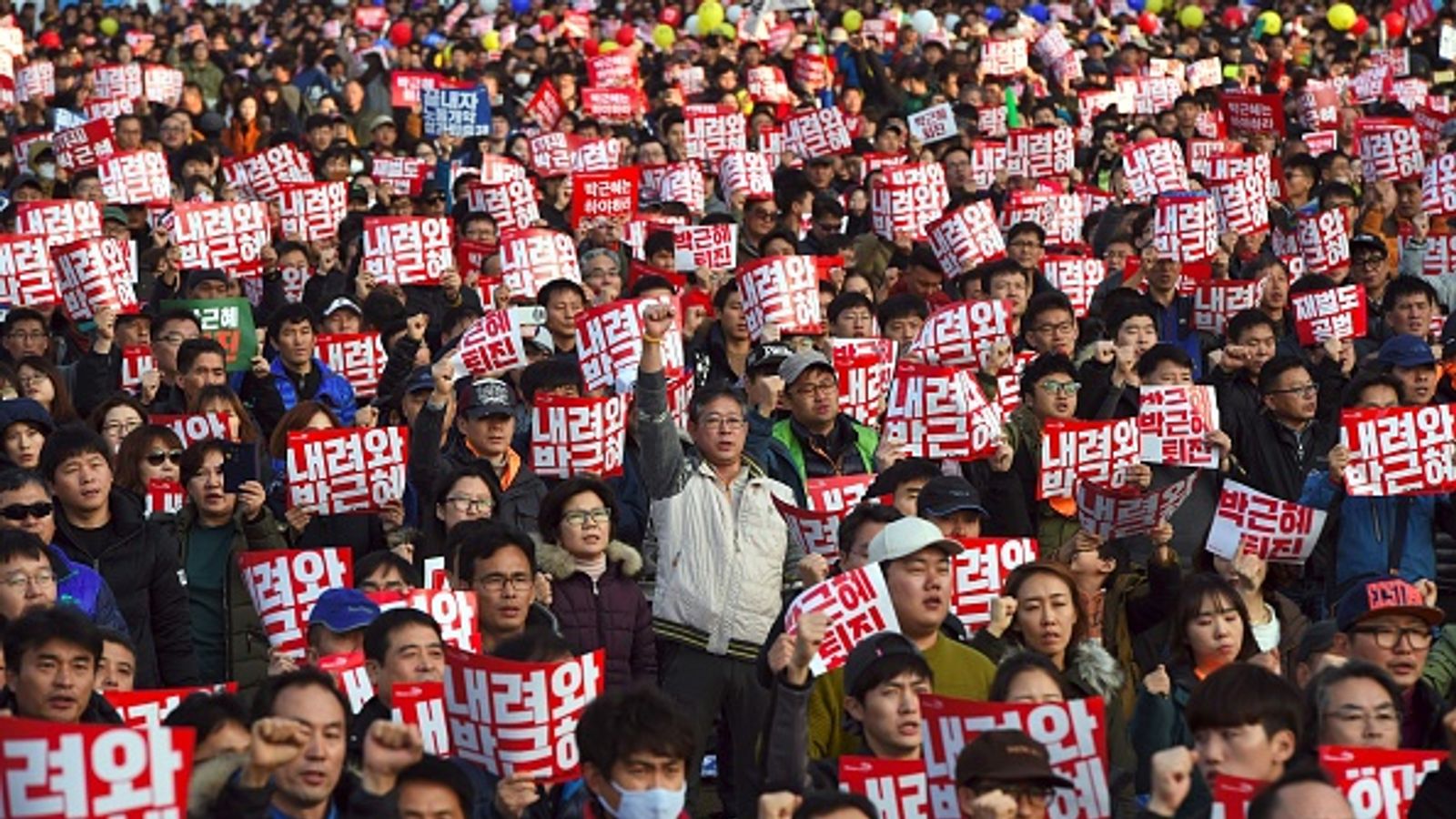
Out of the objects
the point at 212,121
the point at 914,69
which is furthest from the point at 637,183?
the point at 914,69

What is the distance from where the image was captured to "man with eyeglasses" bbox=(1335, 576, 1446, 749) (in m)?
8.31

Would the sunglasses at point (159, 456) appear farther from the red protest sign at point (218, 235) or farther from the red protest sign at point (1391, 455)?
the red protest sign at point (218, 235)

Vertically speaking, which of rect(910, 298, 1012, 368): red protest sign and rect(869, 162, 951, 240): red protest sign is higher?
rect(869, 162, 951, 240): red protest sign

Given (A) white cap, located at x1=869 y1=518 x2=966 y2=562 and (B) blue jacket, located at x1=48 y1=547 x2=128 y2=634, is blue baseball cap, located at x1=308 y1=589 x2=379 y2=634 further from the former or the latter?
(A) white cap, located at x1=869 y1=518 x2=966 y2=562

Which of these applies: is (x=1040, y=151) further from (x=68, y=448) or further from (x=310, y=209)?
(x=68, y=448)

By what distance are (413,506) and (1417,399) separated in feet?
11.8

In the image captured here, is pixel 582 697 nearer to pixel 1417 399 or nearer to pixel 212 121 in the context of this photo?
pixel 1417 399

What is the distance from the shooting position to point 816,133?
2105 cm

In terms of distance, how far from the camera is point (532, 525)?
416 inches

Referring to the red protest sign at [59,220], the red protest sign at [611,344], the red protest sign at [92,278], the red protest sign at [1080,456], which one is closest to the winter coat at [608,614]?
the red protest sign at [1080,456]

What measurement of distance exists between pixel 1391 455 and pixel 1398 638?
1990 millimetres

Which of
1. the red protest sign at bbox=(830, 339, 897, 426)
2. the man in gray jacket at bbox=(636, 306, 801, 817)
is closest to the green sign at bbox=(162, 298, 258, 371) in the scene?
the red protest sign at bbox=(830, 339, 897, 426)

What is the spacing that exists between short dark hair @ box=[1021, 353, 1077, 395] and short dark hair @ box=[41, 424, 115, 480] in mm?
3428

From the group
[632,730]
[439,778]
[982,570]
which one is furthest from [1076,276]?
[439,778]
